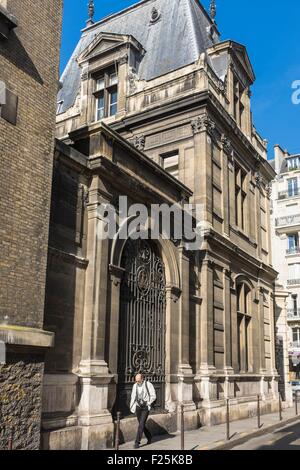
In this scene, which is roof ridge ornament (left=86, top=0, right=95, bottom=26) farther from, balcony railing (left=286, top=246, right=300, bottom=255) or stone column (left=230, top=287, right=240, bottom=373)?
balcony railing (left=286, top=246, right=300, bottom=255)

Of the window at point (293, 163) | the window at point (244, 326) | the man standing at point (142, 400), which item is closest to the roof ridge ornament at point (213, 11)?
the window at point (244, 326)

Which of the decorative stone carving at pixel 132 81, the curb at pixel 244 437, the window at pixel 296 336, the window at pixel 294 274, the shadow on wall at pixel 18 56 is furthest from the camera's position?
the window at pixel 294 274

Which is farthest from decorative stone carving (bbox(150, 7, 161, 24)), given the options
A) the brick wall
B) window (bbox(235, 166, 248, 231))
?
the brick wall

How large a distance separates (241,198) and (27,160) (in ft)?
47.5

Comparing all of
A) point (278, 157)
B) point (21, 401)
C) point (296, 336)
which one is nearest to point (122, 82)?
point (21, 401)

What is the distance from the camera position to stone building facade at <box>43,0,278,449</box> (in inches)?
422

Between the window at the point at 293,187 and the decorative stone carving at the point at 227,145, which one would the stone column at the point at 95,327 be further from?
the window at the point at 293,187

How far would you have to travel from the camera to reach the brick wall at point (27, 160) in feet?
28.1

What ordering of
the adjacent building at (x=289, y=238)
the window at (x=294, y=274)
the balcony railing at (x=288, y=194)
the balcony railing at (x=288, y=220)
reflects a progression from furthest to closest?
1. the balcony railing at (x=288, y=194)
2. the balcony railing at (x=288, y=220)
3. the window at (x=294, y=274)
4. the adjacent building at (x=289, y=238)

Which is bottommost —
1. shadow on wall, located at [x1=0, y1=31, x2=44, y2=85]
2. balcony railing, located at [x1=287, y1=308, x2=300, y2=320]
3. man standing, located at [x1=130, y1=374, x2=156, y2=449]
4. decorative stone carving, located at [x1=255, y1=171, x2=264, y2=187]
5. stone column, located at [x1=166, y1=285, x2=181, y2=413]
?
man standing, located at [x1=130, y1=374, x2=156, y2=449]

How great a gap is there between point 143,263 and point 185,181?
5431 mm

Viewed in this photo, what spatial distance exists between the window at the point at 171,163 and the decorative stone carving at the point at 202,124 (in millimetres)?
1188

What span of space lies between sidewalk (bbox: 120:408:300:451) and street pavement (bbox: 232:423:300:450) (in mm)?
215

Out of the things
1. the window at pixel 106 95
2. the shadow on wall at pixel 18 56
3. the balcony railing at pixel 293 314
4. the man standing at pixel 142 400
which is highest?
the window at pixel 106 95
